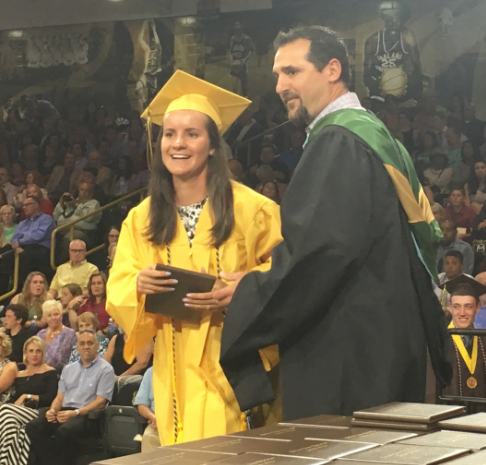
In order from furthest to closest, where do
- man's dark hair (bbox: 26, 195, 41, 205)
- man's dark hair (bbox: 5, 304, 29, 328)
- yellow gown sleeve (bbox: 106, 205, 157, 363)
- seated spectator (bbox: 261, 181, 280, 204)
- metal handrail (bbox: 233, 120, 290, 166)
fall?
metal handrail (bbox: 233, 120, 290, 166) → man's dark hair (bbox: 26, 195, 41, 205) → seated spectator (bbox: 261, 181, 280, 204) → man's dark hair (bbox: 5, 304, 29, 328) → yellow gown sleeve (bbox: 106, 205, 157, 363)

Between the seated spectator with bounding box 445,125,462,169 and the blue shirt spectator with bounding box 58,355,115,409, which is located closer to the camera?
the blue shirt spectator with bounding box 58,355,115,409

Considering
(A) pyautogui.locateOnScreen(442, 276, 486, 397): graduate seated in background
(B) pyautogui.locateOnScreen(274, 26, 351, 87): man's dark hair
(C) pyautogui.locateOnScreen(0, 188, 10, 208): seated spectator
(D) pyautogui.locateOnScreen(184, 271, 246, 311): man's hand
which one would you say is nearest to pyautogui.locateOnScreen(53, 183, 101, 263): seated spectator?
(C) pyautogui.locateOnScreen(0, 188, 10, 208): seated spectator

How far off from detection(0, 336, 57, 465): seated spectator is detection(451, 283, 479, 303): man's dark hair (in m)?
3.49

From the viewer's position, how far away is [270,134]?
1191 centimetres

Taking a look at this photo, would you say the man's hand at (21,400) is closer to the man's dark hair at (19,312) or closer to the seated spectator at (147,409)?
the seated spectator at (147,409)

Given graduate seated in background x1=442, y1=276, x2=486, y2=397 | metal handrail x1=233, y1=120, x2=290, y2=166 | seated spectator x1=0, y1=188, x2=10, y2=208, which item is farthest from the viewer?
metal handrail x1=233, y1=120, x2=290, y2=166

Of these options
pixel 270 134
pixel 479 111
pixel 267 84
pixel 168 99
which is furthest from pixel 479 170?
pixel 168 99

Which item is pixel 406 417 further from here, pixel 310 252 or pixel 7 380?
pixel 7 380

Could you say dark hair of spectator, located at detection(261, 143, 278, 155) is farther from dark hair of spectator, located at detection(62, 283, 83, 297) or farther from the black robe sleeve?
the black robe sleeve

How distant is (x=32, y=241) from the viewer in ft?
36.1

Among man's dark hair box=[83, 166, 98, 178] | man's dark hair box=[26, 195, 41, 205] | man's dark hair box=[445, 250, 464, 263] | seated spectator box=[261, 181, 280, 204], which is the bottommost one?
man's dark hair box=[445, 250, 464, 263]

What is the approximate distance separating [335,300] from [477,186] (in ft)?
24.4

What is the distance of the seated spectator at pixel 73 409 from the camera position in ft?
21.7

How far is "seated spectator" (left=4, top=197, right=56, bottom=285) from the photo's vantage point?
11.0 meters
